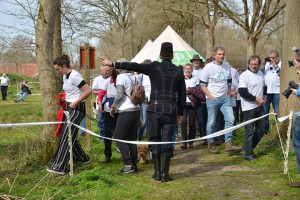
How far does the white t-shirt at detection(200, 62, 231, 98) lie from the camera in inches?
285

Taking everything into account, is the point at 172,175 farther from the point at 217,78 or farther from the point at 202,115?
the point at 202,115

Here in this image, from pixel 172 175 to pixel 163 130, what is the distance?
33.1 inches

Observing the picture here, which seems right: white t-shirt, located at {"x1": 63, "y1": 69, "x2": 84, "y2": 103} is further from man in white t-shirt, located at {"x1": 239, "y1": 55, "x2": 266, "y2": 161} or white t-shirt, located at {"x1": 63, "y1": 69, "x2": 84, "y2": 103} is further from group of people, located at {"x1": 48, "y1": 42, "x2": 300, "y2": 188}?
man in white t-shirt, located at {"x1": 239, "y1": 55, "x2": 266, "y2": 161}

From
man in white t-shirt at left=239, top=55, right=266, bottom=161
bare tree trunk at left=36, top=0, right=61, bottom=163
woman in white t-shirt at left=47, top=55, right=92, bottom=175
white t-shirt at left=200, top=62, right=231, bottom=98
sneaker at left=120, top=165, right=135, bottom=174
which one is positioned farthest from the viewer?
white t-shirt at left=200, top=62, right=231, bottom=98

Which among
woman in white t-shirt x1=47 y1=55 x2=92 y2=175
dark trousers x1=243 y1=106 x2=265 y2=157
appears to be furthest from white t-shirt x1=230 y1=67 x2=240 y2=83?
woman in white t-shirt x1=47 y1=55 x2=92 y2=175

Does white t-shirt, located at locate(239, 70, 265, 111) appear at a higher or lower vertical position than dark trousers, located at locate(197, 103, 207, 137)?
higher

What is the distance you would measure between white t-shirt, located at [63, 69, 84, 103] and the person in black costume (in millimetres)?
663

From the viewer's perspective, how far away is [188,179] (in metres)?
5.64

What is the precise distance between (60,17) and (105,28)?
2696 cm

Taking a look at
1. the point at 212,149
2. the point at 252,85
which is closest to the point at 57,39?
the point at 212,149

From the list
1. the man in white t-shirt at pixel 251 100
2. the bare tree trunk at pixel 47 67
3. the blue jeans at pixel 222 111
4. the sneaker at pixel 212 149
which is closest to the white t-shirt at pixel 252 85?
the man in white t-shirt at pixel 251 100

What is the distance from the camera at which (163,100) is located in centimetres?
548

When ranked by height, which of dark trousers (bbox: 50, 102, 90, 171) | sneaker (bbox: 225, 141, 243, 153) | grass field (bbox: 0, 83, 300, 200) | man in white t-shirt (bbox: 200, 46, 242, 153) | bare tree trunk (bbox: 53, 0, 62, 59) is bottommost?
grass field (bbox: 0, 83, 300, 200)

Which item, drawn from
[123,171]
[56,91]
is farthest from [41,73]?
[123,171]
